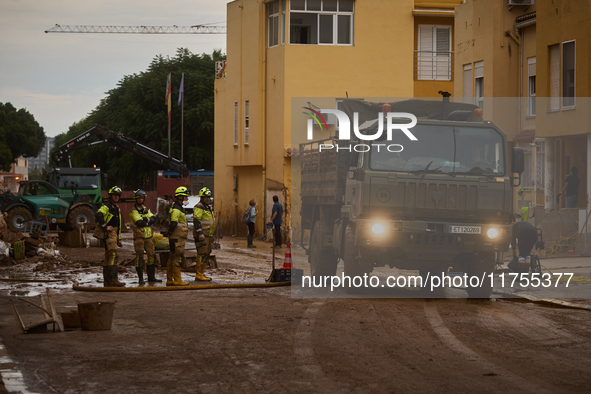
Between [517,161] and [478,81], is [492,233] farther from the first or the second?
[478,81]

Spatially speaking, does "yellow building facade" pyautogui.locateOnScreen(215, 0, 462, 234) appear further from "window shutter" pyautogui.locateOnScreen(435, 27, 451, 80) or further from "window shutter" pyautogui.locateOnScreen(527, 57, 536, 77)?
"window shutter" pyautogui.locateOnScreen(527, 57, 536, 77)

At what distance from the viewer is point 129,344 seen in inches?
380

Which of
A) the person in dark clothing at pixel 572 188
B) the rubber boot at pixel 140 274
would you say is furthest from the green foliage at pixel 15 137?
the rubber boot at pixel 140 274

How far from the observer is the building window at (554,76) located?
24.2 m

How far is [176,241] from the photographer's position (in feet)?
54.0

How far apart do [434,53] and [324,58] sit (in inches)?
181

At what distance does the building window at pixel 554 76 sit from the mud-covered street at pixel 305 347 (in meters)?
11.6

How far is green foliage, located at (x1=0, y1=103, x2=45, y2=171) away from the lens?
85438 millimetres

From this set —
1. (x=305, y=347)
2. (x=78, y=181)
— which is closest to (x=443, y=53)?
(x=78, y=181)

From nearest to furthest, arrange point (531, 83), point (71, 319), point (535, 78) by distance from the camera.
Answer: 1. point (71, 319)
2. point (535, 78)
3. point (531, 83)

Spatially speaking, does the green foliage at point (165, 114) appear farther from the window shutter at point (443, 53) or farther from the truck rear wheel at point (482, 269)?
the truck rear wheel at point (482, 269)

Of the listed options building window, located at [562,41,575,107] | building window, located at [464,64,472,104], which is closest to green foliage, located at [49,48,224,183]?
building window, located at [464,64,472,104]

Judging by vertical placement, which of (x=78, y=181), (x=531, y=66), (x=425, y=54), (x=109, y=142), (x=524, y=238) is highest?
(x=425, y=54)

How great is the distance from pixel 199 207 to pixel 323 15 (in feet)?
56.8
